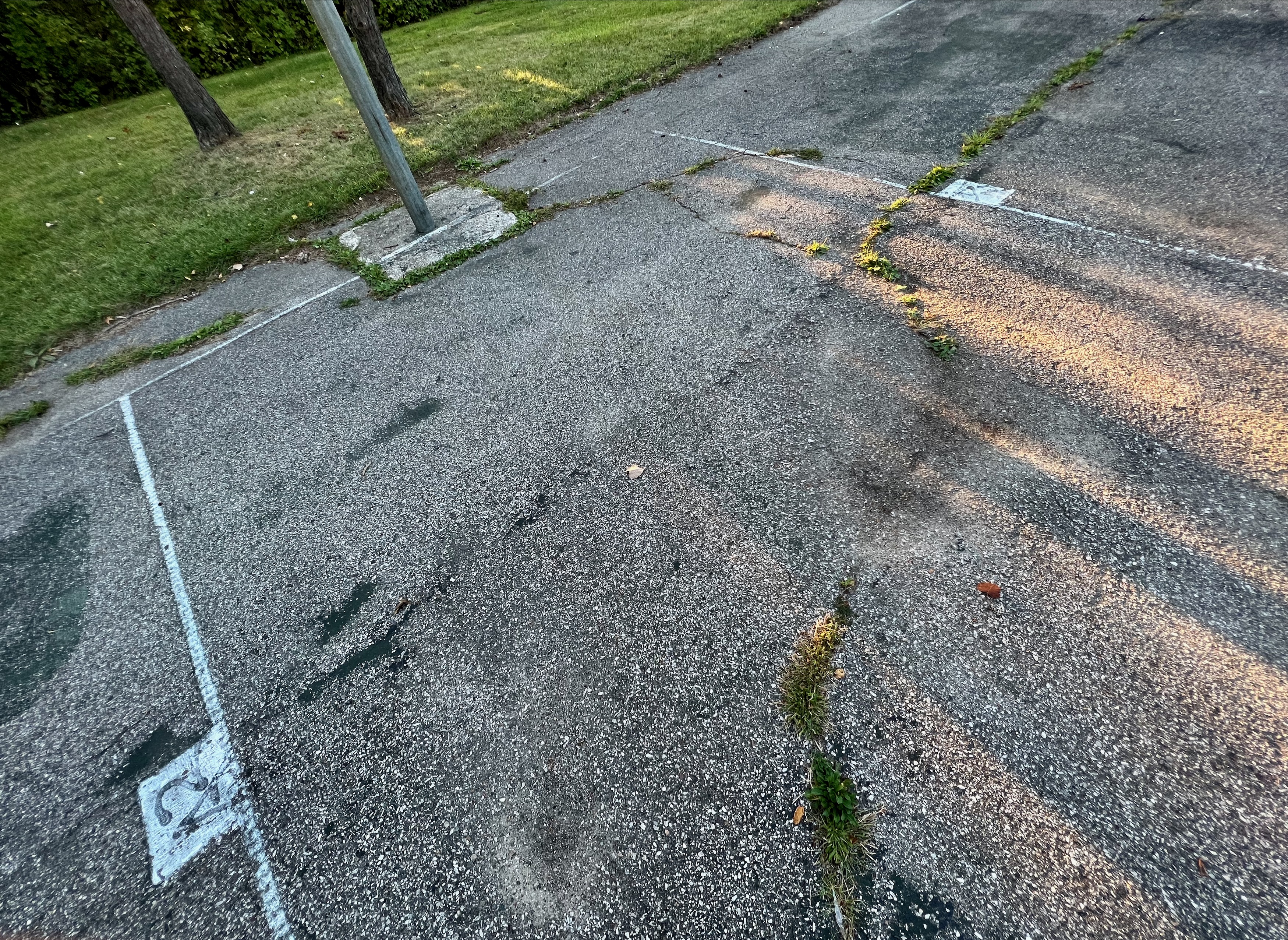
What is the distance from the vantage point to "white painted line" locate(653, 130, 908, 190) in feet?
18.0

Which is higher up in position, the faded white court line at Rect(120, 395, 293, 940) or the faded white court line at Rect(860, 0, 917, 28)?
the faded white court line at Rect(860, 0, 917, 28)

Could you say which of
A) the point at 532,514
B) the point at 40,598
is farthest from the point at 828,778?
the point at 40,598

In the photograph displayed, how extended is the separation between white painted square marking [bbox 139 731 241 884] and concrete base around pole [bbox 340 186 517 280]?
434 centimetres

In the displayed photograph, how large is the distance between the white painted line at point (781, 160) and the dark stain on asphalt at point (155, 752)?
6.30m

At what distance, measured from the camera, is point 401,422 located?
4.06m

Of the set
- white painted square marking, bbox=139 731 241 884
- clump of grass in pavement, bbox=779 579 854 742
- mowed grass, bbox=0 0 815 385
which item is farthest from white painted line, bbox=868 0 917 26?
white painted square marking, bbox=139 731 241 884

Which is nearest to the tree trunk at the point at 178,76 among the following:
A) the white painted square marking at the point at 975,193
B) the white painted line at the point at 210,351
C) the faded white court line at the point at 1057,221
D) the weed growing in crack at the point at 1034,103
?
the white painted line at the point at 210,351

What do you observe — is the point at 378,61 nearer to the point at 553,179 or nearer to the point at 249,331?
the point at 553,179

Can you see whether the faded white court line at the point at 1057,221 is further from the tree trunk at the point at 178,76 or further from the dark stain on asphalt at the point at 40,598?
the tree trunk at the point at 178,76

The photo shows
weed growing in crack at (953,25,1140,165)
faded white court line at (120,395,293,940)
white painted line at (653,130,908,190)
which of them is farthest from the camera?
weed growing in crack at (953,25,1140,165)

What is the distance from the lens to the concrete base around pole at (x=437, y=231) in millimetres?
5789

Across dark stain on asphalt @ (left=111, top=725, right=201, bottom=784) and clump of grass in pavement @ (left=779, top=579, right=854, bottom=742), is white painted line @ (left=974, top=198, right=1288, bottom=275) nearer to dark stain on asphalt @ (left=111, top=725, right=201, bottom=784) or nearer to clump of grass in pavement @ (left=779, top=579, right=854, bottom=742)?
clump of grass in pavement @ (left=779, top=579, right=854, bottom=742)

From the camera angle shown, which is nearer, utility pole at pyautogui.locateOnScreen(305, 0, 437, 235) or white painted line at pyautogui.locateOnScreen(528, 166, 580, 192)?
utility pole at pyautogui.locateOnScreen(305, 0, 437, 235)

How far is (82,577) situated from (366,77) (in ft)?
14.4
